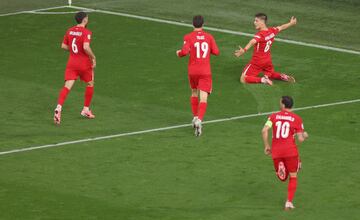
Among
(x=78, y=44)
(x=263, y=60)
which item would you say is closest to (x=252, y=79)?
(x=263, y=60)

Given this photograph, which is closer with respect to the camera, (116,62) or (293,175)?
(293,175)

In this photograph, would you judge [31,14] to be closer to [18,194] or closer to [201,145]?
[201,145]

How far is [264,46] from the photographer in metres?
32.1

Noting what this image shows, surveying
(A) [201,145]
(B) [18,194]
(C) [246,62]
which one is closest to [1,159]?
(B) [18,194]

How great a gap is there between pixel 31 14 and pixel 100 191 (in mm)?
19352

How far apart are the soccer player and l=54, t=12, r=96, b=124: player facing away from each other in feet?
24.9

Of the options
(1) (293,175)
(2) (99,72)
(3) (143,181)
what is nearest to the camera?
(1) (293,175)

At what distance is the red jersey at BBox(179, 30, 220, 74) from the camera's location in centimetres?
2738

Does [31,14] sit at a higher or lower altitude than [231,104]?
higher

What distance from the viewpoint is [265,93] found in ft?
103

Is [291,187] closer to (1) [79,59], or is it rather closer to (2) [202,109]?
(2) [202,109]

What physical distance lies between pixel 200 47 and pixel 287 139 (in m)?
6.06

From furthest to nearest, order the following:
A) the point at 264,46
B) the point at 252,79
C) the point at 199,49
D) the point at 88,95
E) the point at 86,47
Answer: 1. the point at 252,79
2. the point at 264,46
3. the point at 88,95
4. the point at 86,47
5. the point at 199,49

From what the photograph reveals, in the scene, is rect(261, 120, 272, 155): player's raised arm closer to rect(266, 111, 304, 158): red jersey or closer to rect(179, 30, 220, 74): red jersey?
rect(266, 111, 304, 158): red jersey
